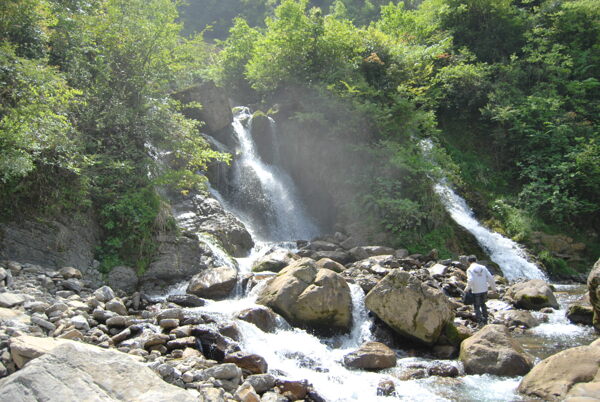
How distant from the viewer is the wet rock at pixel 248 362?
618 cm

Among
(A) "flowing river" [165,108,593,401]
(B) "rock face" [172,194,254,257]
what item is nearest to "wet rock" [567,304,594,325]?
(A) "flowing river" [165,108,593,401]

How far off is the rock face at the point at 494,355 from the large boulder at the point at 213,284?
17.1ft

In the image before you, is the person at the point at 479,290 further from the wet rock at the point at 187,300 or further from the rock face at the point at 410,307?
the wet rock at the point at 187,300

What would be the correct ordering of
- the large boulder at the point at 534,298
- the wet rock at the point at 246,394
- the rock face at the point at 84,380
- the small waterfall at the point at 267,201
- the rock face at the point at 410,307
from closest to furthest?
the rock face at the point at 84,380, the wet rock at the point at 246,394, the rock face at the point at 410,307, the large boulder at the point at 534,298, the small waterfall at the point at 267,201

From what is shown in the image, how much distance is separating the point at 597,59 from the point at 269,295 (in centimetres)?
2285

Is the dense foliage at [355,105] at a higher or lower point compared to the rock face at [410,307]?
higher

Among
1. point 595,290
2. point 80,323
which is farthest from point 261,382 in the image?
point 595,290

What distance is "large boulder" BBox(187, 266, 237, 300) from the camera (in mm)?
9672

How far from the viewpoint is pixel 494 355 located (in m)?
7.14

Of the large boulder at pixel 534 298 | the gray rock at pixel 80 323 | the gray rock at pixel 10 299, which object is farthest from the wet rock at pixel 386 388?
the large boulder at pixel 534 298

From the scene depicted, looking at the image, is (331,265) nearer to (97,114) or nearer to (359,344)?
(359,344)

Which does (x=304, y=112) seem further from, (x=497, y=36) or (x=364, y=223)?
(x=497, y=36)

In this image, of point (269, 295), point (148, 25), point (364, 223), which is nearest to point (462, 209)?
point (364, 223)

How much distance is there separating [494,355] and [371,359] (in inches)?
81.9
